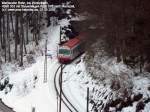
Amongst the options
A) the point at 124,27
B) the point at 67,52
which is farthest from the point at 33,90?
the point at 124,27

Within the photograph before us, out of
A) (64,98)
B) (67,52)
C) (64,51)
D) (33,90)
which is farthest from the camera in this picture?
(64,51)

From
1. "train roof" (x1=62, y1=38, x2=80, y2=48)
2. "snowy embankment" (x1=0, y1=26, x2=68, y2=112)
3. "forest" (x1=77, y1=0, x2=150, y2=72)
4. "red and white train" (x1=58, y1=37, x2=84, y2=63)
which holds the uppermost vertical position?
"forest" (x1=77, y1=0, x2=150, y2=72)

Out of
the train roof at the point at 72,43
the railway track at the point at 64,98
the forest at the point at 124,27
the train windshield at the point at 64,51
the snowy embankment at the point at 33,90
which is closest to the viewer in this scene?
the forest at the point at 124,27

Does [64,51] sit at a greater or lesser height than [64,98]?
greater

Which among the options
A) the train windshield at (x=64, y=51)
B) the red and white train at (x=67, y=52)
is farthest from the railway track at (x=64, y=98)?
the train windshield at (x=64, y=51)

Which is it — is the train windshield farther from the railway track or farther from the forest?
the forest

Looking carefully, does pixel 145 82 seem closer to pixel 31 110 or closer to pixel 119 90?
pixel 119 90

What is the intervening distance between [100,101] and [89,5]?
12918 mm

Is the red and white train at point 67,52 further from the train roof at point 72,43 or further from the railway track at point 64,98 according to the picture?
the railway track at point 64,98

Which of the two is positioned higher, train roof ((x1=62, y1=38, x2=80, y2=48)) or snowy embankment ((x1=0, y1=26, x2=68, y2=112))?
train roof ((x1=62, y1=38, x2=80, y2=48))

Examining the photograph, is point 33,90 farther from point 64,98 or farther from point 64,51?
point 64,51

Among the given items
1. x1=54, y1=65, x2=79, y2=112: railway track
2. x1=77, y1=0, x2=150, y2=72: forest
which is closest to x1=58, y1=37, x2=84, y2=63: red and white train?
x1=54, y1=65, x2=79, y2=112: railway track

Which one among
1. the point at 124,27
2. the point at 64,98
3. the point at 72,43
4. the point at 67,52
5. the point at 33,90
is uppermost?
the point at 124,27

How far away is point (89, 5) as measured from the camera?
57.4 meters
